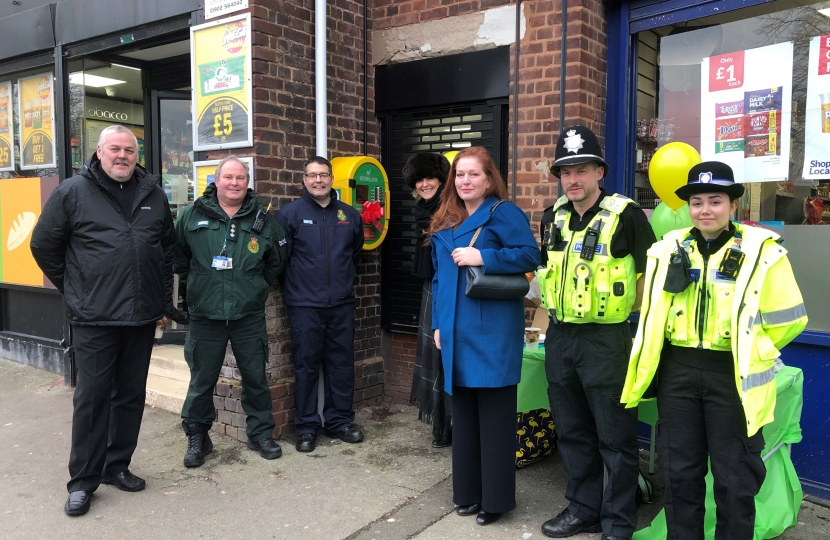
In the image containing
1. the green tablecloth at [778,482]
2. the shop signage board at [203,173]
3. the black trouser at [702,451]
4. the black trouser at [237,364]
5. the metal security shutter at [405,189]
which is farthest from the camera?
the metal security shutter at [405,189]

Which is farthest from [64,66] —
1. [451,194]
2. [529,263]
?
[529,263]

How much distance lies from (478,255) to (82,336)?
230cm

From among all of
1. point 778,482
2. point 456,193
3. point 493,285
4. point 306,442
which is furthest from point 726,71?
point 306,442

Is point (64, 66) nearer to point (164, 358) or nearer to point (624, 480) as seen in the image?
point (164, 358)

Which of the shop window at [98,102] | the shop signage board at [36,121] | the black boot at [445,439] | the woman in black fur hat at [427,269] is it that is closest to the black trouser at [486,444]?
the woman in black fur hat at [427,269]

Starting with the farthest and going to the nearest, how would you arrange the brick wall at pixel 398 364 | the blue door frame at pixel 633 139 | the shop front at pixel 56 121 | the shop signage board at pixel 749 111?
the shop front at pixel 56 121 → the brick wall at pixel 398 364 → the shop signage board at pixel 749 111 → the blue door frame at pixel 633 139

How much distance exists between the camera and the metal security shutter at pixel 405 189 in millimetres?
5523

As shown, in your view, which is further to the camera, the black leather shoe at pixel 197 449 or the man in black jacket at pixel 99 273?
the black leather shoe at pixel 197 449

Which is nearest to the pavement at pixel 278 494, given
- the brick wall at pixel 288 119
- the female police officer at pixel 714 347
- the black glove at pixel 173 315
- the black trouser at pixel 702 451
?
the brick wall at pixel 288 119

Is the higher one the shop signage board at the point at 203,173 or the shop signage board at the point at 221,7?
the shop signage board at the point at 221,7

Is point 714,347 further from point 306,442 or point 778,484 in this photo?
point 306,442

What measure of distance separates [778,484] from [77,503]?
3687 millimetres

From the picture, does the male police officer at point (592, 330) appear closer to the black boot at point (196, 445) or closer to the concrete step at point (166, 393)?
the black boot at point (196, 445)

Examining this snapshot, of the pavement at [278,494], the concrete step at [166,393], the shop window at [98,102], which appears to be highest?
the shop window at [98,102]
